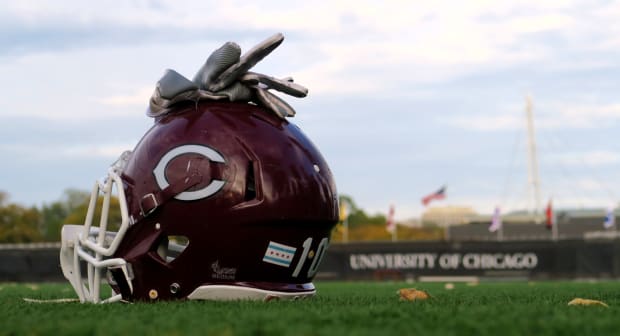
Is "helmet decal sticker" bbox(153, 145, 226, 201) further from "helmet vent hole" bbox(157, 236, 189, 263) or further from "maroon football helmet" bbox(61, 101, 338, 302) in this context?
"helmet vent hole" bbox(157, 236, 189, 263)

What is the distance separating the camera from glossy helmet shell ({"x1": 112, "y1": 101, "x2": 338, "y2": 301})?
4.36 m

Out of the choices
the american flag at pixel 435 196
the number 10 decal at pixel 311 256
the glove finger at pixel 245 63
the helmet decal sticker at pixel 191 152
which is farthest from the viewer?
the american flag at pixel 435 196

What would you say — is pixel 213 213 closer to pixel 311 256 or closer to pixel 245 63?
pixel 311 256

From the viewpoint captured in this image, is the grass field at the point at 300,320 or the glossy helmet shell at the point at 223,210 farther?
the glossy helmet shell at the point at 223,210

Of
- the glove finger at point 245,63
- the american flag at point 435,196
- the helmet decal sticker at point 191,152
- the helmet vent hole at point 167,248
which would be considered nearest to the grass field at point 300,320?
the helmet vent hole at point 167,248

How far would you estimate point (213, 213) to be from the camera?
171 inches

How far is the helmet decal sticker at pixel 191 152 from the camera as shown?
Answer: 4.35 metres

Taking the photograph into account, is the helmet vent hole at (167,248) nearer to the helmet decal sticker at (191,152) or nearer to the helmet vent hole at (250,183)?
the helmet decal sticker at (191,152)

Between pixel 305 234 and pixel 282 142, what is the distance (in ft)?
1.75

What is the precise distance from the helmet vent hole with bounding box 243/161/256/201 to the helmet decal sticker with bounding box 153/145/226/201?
0.13 meters

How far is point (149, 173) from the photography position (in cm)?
446

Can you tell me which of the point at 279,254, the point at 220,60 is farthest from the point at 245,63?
the point at 279,254

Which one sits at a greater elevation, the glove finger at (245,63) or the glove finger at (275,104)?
the glove finger at (245,63)

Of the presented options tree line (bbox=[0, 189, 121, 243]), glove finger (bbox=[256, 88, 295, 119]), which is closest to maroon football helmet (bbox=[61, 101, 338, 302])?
glove finger (bbox=[256, 88, 295, 119])
